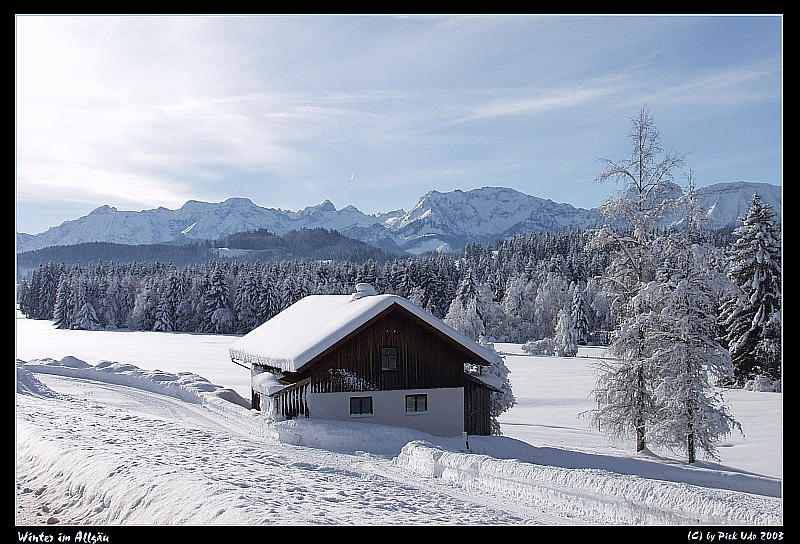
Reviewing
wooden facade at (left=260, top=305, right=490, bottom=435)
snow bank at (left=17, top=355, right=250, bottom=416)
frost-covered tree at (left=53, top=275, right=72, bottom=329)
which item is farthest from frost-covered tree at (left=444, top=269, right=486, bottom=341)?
frost-covered tree at (left=53, top=275, right=72, bottom=329)

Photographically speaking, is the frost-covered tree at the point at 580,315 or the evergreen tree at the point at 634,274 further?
the frost-covered tree at the point at 580,315

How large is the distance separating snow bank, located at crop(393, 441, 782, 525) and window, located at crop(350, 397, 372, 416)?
348 inches

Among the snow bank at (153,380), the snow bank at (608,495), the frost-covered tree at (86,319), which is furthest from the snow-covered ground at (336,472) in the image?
the frost-covered tree at (86,319)

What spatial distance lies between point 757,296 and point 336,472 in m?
40.7

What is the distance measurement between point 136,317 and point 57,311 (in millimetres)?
18422

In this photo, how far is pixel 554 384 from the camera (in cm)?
5056

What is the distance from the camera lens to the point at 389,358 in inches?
1025

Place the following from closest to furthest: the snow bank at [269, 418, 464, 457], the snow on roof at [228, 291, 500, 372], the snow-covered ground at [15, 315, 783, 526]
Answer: the snow-covered ground at [15, 315, 783, 526]
the snow bank at [269, 418, 464, 457]
the snow on roof at [228, 291, 500, 372]

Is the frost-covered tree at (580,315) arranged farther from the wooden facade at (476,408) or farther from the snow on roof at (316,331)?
the wooden facade at (476,408)

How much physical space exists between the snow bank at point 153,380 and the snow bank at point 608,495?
16.8 metres

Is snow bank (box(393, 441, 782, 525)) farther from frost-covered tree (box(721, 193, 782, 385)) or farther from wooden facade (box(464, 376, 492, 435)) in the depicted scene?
frost-covered tree (box(721, 193, 782, 385))

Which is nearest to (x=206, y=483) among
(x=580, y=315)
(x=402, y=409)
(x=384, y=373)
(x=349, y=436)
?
(x=349, y=436)

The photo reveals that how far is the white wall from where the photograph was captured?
2508 cm

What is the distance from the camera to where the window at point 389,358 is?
25.9 metres
